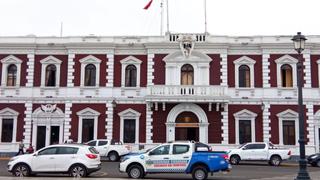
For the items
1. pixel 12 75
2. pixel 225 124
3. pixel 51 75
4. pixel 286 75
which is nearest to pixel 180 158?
pixel 225 124

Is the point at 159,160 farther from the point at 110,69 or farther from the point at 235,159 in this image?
the point at 110,69

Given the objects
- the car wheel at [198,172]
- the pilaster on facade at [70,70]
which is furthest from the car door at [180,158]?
the pilaster on facade at [70,70]

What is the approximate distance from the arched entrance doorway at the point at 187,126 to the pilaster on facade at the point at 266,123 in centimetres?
556

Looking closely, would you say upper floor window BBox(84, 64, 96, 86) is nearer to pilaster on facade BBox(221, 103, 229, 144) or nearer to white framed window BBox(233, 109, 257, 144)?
pilaster on facade BBox(221, 103, 229, 144)

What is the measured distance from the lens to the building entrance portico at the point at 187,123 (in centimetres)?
3622

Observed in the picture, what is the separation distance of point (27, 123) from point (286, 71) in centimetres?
2261

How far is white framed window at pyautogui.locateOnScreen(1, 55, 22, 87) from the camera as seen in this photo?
37.9 metres

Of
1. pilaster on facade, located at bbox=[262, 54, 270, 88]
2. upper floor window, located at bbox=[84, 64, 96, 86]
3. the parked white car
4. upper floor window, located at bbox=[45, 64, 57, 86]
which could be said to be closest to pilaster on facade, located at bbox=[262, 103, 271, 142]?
pilaster on facade, located at bbox=[262, 54, 270, 88]

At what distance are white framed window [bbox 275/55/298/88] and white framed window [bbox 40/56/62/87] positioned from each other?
18.9 meters

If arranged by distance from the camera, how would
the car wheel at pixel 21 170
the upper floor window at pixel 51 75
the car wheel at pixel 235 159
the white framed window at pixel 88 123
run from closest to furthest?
the car wheel at pixel 21 170 < the car wheel at pixel 235 159 < the white framed window at pixel 88 123 < the upper floor window at pixel 51 75

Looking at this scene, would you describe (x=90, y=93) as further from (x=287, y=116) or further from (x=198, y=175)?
(x=198, y=175)

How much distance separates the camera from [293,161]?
3481cm

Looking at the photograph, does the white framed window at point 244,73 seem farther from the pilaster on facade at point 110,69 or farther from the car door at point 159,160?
the car door at point 159,160

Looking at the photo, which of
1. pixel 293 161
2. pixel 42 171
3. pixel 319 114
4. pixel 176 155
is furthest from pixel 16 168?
pixel 319 114
